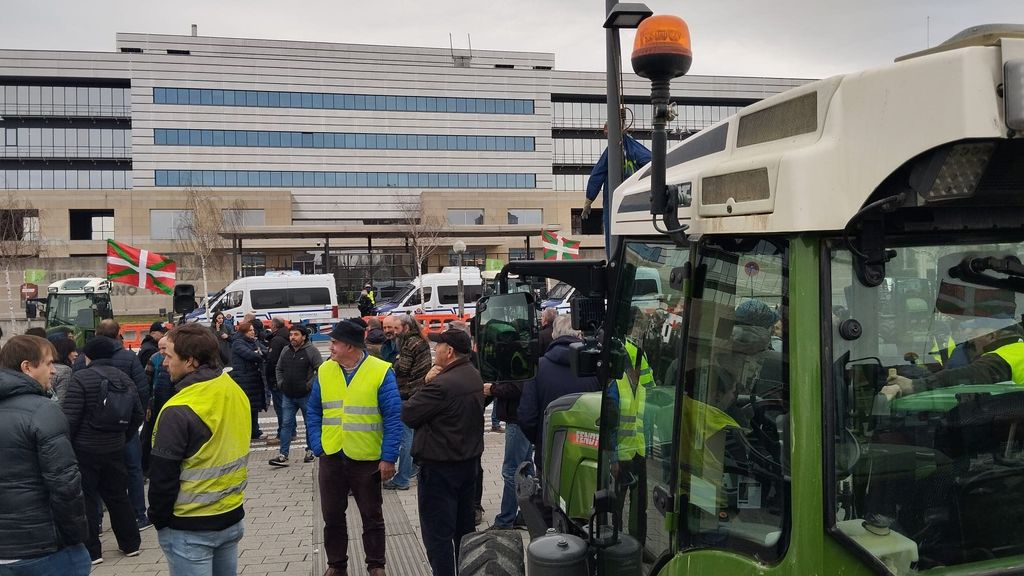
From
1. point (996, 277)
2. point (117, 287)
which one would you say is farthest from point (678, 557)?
point (117, 287)

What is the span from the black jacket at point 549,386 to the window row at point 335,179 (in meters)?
61.9

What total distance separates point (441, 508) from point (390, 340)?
15.5 feet

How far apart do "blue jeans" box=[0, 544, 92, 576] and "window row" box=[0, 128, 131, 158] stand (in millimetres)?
70269

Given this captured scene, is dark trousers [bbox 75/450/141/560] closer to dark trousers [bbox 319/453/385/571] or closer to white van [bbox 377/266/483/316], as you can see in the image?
dark trousers [bbox 319/453/385/571]

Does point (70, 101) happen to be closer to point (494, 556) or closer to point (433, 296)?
point (433, 296)

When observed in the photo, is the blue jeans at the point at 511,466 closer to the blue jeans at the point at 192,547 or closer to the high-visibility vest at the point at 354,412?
the high-visibility vest at the point at 354,412

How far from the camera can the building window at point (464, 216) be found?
2539 inches

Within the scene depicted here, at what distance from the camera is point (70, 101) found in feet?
218

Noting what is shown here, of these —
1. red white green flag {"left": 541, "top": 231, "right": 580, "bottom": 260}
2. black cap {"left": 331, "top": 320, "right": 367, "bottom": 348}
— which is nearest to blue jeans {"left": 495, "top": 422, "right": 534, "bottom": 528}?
black cap {"left": 331, "top": 320, "right": 367, "bottom": 348}

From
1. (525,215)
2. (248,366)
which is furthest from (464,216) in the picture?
(248,366)

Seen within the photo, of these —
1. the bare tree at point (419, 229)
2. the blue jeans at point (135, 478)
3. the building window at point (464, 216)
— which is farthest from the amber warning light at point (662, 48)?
the building window at point (464, 216)

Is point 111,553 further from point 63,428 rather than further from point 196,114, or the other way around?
point 196,114

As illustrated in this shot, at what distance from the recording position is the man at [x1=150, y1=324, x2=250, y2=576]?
4.07m

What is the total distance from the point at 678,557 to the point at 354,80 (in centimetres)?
6860
